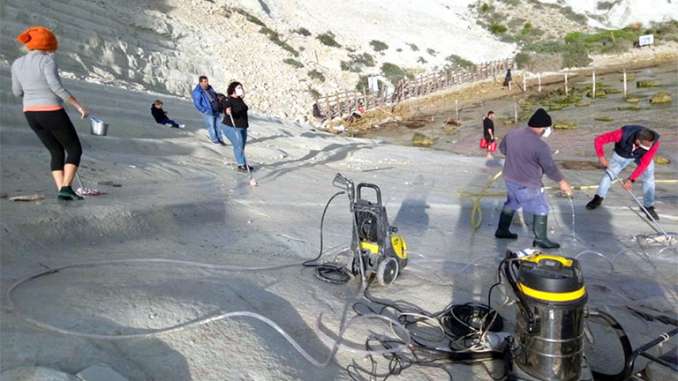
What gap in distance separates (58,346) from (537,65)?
44475 millimetres

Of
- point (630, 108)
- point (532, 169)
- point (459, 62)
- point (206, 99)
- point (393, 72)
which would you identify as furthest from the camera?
point (459, 62)

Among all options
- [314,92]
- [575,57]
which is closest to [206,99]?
[314,92]

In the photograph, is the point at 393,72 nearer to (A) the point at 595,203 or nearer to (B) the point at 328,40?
(B) the point at 328,40

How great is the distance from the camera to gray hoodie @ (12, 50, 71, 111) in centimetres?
504

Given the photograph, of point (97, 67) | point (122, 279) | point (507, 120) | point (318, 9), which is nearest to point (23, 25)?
point (97, 67)

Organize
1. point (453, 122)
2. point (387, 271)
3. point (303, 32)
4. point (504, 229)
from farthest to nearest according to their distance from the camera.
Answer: point (303, 32) → point (453, 122) → point (504, 229) → point (387, 271)

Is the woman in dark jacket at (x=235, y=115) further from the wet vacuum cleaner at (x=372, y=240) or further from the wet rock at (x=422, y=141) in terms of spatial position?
the wet rock at (x=422, y=141)

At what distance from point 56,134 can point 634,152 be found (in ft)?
24.7

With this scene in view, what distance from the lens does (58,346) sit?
2953 millimetres

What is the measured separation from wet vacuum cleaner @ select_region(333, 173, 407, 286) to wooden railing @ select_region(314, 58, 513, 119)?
21.9 m

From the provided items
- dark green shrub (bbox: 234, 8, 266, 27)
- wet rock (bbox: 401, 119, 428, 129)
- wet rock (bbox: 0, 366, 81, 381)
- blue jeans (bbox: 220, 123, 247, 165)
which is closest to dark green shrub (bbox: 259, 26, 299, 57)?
dark green shrub (bbox: 234, 8, 266, 27)

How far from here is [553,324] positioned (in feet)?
10.4

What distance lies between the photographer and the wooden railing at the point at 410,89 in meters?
28.0

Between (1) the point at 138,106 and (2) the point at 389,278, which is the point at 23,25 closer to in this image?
(1) the point at 138,106
